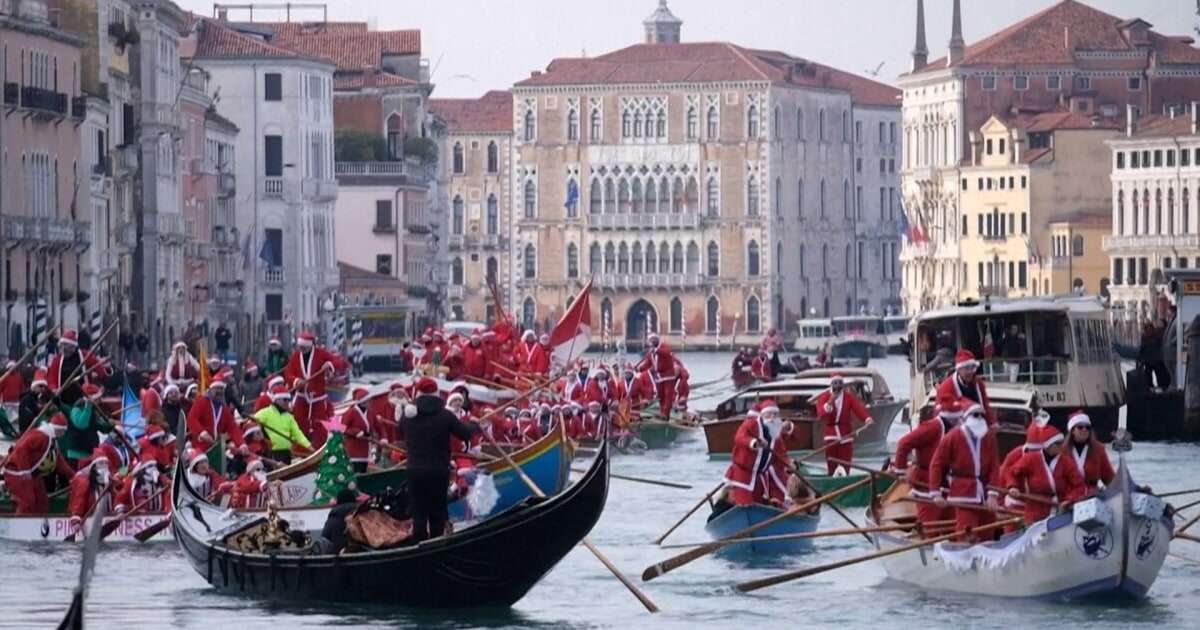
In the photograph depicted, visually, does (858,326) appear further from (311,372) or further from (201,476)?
(201,476)

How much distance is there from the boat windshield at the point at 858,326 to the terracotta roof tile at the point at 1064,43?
13.2 metres

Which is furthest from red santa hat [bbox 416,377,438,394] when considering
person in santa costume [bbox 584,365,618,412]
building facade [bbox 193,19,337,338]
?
building facade [bbox 193,19,337,338]

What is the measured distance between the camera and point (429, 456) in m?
23.2

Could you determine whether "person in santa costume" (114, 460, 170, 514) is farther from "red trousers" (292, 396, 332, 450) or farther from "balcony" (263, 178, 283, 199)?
"balcony" (263, 178, 283, 199)

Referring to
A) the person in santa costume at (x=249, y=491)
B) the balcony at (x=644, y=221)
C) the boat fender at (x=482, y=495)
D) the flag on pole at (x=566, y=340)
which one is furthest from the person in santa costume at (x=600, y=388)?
the balcony at (x=644, y=221)

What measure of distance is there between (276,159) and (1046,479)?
242ft

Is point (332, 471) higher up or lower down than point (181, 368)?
lower down

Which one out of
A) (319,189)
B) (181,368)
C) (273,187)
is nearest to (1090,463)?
(181,368)

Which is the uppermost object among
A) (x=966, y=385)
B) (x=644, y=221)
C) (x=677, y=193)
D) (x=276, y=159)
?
(x=276, y=159)

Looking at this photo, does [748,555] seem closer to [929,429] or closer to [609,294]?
[929,429]

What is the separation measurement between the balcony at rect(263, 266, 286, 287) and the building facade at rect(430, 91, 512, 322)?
42.5 meters

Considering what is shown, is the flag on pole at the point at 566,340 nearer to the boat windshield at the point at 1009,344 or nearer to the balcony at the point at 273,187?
the boat windshield at the point at 1009,344

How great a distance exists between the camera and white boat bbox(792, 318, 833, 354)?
116250 millimetres

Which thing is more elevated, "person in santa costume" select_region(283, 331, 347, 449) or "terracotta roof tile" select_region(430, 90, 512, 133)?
"terracotta roof tile" select_region(430, 90, 512, 133)
